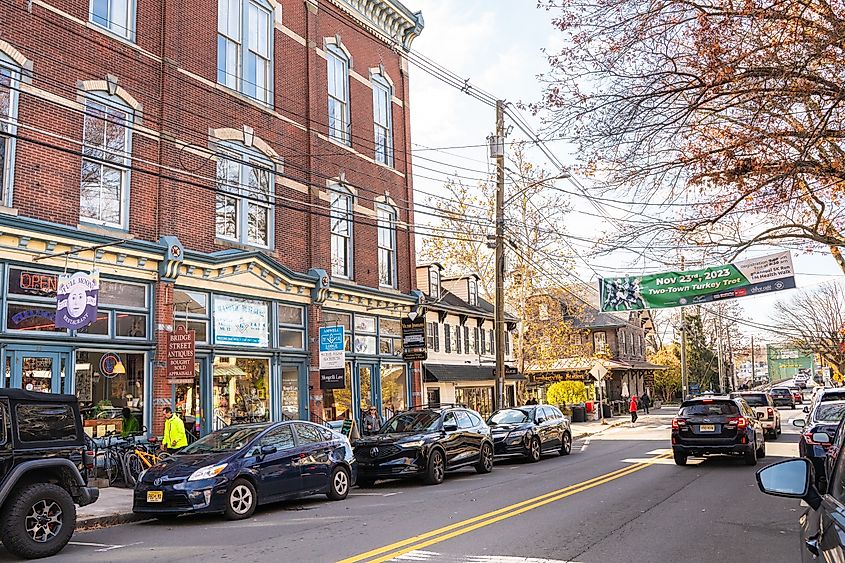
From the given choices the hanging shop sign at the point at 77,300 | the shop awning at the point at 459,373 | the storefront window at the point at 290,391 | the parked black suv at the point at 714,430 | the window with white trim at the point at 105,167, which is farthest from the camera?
the shop awning at the point at 459,373

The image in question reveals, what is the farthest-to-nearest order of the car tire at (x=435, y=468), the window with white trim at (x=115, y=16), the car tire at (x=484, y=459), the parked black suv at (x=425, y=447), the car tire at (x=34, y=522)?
the car tire at (x=484, y=459), the window with white trim at (x=115, y=16), the car tire at (x=435, y=468), the parked black suv at (x=425, y=447), the car tire at (x=34, y=522)

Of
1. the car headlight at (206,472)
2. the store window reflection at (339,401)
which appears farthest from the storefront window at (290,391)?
the car headlight at (206,472)

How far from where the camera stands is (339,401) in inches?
930

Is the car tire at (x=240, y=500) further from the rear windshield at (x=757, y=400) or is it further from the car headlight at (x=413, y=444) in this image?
the rear windshield at (x=757, y=400)

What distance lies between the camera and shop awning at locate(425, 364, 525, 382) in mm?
30594

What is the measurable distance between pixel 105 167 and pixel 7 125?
2.44 m

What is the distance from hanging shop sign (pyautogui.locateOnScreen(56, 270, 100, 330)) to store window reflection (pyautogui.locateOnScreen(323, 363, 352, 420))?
9.90m

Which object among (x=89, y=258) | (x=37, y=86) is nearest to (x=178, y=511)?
(x=89, y=258)

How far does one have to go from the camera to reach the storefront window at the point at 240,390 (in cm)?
1878

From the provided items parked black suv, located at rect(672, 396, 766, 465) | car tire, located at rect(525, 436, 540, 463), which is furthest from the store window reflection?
parked black suv, located at rect(672, 396, 766, 465)

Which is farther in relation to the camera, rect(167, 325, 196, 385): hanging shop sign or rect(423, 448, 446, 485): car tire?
rect(167, 325, 196, 385): hanging shop sign

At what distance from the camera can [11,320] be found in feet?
46.4

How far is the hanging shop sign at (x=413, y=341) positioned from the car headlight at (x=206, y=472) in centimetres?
1466

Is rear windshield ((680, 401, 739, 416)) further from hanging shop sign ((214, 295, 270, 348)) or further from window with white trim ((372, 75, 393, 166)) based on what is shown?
window with white trim ((372, 75, 393, 166))
